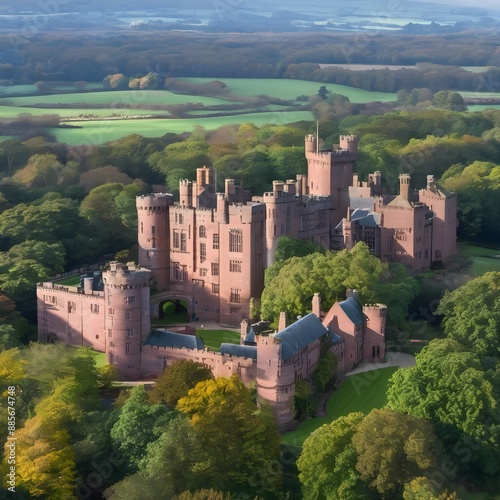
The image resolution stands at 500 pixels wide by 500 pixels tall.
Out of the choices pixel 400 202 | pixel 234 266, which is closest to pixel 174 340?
pixel 234 266

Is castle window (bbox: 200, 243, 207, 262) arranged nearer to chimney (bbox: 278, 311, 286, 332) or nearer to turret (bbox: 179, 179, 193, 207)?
turret (bbox: 179, 179, 193, 207)

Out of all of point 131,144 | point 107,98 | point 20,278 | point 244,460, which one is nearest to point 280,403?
point 244,460

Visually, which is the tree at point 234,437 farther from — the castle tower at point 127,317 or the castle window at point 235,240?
the castle window at point 235,240

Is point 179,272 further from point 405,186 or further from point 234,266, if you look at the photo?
point 405,186

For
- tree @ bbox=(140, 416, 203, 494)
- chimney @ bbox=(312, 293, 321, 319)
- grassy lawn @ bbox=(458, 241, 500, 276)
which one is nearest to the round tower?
grassy lawn @ bbox=(458, 241, 500, 276)

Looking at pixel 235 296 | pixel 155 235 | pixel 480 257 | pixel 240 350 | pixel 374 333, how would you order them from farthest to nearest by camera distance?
1. pixel 480 257
2. pixel 155 235
3. pixel 235 296
4. pixel 374 333
5. pixel 240 350
